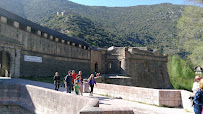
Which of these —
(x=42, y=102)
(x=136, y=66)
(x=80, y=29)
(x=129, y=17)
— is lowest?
(x=42, y=102)

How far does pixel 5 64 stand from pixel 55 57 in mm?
6294

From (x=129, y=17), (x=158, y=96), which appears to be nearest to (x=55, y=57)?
(x=158, y=96)

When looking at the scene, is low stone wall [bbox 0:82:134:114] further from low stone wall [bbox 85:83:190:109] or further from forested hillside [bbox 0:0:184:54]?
forested hillside [bbox 0:0:184:54]

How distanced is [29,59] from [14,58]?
203 cm

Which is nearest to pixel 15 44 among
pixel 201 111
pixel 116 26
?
pixel 201 111

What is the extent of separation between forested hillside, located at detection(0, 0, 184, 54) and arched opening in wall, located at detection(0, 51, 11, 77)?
59534 millimetres

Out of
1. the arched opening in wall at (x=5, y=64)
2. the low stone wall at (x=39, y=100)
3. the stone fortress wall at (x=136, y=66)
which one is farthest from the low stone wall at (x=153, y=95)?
the stone fortress wall at (x=136, y=66)

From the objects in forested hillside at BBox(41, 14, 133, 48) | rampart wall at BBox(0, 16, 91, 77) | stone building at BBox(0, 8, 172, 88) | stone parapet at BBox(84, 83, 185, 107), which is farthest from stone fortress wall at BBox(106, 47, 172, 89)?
forested hillside at BBox(41, 14, 133, 48)

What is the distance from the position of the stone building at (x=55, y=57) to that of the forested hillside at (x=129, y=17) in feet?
138

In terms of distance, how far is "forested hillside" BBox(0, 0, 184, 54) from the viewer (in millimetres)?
78375

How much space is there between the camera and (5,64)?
16438 millimetres

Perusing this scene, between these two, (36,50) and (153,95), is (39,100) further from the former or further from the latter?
(36,50)

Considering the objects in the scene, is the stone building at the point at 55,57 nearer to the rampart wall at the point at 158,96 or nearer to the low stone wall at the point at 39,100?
the low stone wall at the point at 39,100

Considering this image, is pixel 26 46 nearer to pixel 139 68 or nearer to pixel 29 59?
pixel 29 59
